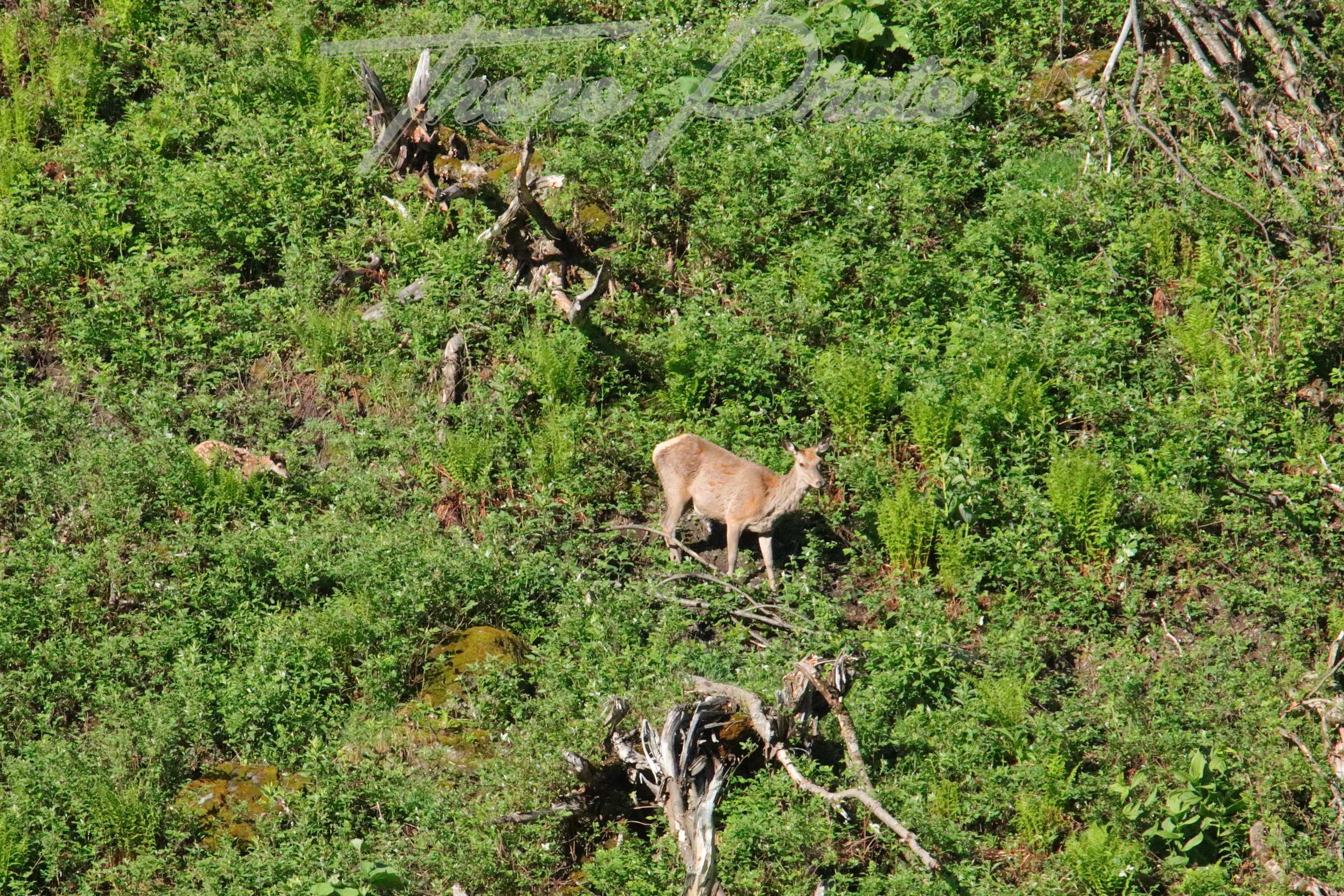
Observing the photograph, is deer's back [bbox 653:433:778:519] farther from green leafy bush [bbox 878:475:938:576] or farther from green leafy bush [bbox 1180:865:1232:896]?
green leafy bush [bbox 1180:865:1232:896]

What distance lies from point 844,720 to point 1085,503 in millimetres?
2640

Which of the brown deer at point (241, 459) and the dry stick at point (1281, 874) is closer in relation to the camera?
the dry stick at point (1281, 874)

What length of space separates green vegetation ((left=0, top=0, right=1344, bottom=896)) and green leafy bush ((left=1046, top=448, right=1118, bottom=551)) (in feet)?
0.12

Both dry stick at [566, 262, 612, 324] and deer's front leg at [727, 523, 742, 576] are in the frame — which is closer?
deer's front leg at [727, 523, 742, 576]

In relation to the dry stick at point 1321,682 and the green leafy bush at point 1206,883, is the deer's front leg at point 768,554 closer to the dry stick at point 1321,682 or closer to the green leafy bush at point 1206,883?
the green leafy bush at point 1206,883

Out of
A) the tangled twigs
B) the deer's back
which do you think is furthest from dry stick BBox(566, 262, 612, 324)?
the tangled twigs

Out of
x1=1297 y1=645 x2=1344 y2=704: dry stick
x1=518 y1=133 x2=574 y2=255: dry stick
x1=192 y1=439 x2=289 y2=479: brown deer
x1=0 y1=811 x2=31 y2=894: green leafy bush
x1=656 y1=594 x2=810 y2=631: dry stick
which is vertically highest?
x1=518 y1=133 x2=574 y2=255: dry stick

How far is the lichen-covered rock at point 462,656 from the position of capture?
9.29m

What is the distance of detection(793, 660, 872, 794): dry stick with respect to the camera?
27.8 ft

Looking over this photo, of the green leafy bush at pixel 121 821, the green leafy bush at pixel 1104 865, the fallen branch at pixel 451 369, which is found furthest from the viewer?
the fallen branch at pixel 451 369

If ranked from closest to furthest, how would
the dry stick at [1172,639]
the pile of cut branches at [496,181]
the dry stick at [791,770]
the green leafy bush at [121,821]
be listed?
the dry stick at [791,770]
the green leafy bush at [121,821]
the dry stick at [1172,639]
the pile of cut branches at [496,181]

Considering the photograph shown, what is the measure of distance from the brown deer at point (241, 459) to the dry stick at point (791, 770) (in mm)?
Result: 3912

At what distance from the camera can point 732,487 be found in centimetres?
1014

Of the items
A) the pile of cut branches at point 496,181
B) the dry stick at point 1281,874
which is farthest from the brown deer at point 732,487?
the dry stick at point 1281,874
